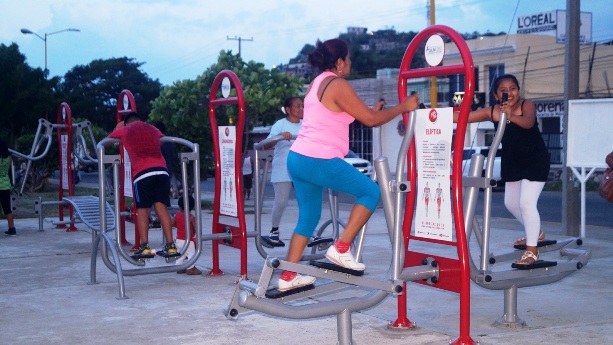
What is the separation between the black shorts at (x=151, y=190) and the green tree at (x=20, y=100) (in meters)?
20.5

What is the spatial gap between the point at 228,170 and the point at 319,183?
382 cm

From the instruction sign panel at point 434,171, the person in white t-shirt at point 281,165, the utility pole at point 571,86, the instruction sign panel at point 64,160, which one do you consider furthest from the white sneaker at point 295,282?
the instruction sign panel at point 64,160

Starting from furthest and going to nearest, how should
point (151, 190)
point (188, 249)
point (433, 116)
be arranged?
1. point (188, 249)
2. point (151, 190)
3. point (433, 116)

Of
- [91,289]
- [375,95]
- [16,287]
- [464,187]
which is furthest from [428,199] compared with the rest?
[375,95]

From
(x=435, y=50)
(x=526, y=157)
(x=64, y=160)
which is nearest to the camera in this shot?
(x=435, y=50)

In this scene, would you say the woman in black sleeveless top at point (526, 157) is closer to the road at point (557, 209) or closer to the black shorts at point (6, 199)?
the road at point (557, 209)

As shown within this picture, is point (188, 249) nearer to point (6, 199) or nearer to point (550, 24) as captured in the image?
point (6, 199)

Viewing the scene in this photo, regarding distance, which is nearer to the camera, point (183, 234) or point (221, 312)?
point (221, 312)

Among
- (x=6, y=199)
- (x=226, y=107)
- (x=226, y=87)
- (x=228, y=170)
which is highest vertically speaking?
(x=226, y=107)

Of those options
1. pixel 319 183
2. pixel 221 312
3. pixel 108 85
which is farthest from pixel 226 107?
pixel 108 85

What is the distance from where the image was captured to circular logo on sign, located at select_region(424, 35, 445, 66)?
19.1 feet

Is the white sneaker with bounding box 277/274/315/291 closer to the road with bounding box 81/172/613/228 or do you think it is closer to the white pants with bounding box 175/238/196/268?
the white pants with bounding box 175/238/196/268

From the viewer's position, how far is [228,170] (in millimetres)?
8930

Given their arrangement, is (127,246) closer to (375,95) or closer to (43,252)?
(43,252)
